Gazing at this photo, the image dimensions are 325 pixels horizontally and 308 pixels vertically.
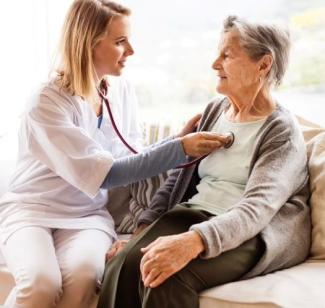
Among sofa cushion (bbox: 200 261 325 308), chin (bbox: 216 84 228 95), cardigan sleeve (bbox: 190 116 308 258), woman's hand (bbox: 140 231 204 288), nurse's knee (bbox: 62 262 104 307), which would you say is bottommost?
nurse's knee (bbox: 62 262 104 307)

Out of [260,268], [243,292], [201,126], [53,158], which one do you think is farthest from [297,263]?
[53,158]

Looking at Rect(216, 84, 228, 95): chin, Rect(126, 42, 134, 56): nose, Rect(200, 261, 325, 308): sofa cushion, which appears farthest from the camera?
Rect(126, 42, 134, 56): nose

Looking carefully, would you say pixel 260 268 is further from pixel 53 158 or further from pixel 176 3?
pixel 176 3

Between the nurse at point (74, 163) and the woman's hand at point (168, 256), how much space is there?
25 cm

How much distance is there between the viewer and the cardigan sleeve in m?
1.42

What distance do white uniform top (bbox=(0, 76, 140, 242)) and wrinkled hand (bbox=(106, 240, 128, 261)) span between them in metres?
0.06

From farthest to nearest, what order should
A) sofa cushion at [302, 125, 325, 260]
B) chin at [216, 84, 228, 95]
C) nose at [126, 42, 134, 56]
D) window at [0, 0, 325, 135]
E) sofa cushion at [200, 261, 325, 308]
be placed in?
window at [0, 0, 325, 135] < nose at [126, 42, 134, 56] < chin at [216, 84, 228, 95] < sofa cushion at [302, 125, 325, 260] < sofa cushion at [200, 261, 325, 308]

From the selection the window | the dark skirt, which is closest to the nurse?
the dark skirt

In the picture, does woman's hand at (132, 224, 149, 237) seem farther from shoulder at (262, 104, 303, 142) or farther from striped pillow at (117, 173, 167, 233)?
shoulder at (262, 104, 303, 142)

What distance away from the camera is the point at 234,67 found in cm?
166

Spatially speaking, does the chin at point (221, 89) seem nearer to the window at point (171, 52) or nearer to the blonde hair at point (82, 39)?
the blonde hair at point (82, 39)

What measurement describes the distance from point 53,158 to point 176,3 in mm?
1148

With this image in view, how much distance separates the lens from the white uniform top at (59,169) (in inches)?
65.9

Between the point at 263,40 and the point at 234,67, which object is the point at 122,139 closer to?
the point at 234,67
